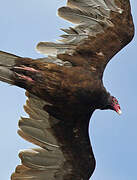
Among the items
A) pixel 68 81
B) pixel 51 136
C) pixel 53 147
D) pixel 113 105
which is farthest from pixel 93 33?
pixel 53 147

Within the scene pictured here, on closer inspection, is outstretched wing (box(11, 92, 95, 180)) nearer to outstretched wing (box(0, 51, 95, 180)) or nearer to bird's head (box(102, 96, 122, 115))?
outstretched wing (box(0, 51, 95, 180))

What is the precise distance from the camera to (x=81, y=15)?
9.33 metres

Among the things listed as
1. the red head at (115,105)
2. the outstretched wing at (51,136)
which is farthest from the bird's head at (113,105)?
the outstretched wing at (51,136)

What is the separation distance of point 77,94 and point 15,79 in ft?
3.89

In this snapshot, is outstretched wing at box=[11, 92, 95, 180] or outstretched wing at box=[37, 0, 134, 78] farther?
outstretched wing at box=[11, 92, 95, 180]

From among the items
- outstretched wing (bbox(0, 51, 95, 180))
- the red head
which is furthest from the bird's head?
outstretched wing (bbox(0, 51, 95, 180))

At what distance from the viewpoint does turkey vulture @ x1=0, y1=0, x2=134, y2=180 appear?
8820mm

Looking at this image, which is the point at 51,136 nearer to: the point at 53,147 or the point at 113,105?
the point at 53,147

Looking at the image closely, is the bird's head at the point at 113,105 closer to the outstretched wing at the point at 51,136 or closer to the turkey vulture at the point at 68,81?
the turkey vulture at the point at 68,81

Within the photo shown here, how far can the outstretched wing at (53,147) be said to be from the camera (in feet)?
30.6

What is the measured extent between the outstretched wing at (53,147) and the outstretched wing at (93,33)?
3.30ft

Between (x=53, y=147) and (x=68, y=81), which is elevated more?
(x=68, y=81)

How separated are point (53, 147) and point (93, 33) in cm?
232

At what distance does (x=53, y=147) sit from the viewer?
957cm
